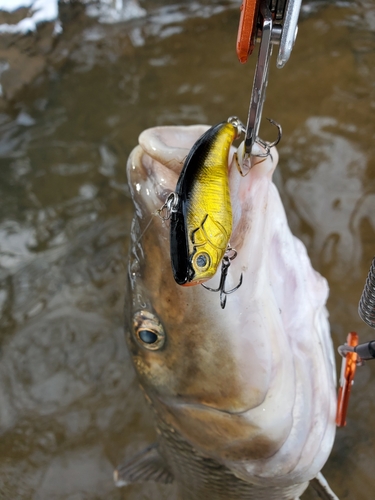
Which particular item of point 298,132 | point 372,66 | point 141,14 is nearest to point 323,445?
point 298,132

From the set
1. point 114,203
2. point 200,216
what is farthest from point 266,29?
point 114,203

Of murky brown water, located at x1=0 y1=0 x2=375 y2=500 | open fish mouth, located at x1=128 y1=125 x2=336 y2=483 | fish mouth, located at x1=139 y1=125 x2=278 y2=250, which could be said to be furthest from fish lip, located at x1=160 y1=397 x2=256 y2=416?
murky brown water, located at x1=0 y1=0 x2=375 y2=500

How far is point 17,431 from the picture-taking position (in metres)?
2.92

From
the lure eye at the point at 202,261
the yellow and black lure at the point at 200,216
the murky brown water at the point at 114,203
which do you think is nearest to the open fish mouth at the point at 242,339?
the yellow and black lure at the point at 200,216

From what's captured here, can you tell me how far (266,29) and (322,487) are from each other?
184 cm

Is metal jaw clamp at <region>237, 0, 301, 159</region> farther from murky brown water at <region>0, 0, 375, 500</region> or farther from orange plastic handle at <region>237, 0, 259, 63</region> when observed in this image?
murky brown water at <region>0, 0, 375, 500</region>

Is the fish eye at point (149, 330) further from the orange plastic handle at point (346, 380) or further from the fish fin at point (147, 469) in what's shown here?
the fish fin at point (147, 469)

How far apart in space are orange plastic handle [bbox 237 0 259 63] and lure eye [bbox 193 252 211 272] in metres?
0.44

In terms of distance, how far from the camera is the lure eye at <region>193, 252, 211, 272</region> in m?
0.98

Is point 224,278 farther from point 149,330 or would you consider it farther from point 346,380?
point 346,380

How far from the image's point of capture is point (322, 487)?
6.29 feet

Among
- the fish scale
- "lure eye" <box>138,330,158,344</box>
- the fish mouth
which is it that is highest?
the fish mouth

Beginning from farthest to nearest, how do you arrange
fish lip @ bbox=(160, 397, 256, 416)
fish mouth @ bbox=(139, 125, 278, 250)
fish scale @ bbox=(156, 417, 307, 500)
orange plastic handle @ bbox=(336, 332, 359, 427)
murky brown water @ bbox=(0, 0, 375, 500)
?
1. murky brown water @ bbox=(0, 0, 375, 500)
2. fish scale @ bbox=(156, 417, 307, 500)
3. orange plastic handle @ bbox=(336, 332, 359, 427)
4. fish lip @ bbox=(160, 397, 256, 416)
5. fish mouth @ bbox=(139, 125, 278, 250)

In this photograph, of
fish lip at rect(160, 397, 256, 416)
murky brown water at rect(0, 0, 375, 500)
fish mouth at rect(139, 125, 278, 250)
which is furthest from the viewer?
murky brown water at rect(0, 0, 375, 500)
